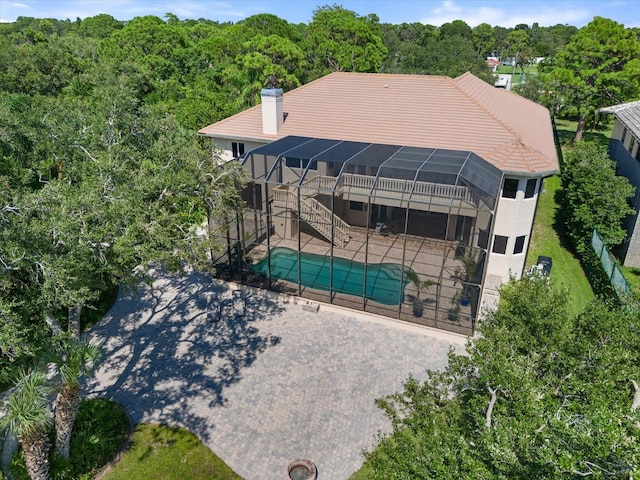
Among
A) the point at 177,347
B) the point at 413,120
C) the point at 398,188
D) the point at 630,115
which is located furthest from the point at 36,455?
the point at 630,115

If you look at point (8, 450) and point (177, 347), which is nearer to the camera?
point (8, 450)

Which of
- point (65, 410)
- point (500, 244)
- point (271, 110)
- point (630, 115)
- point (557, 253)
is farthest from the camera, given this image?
point (630, 115)

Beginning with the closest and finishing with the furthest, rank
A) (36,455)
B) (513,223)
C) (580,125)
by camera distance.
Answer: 1. (36,455)
2. (513,223)
3. (580,125)

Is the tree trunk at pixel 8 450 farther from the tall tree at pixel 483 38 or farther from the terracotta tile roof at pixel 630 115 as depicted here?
the tall tree at pixel 483 38

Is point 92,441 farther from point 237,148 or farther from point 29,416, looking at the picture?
point 237,148

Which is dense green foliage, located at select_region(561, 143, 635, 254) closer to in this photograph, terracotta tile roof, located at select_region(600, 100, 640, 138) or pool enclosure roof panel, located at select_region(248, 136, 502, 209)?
terracotta tile roof, located at select_region(600, 100, 640, 138)

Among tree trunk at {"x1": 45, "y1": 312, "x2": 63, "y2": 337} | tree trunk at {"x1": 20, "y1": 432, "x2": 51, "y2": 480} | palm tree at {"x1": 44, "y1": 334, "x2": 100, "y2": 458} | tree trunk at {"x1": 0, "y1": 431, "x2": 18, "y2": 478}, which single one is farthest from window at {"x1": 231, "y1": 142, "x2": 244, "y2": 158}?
tree trunk at {"x1": 20, "y1": 432, "x2": 51, "y2": 480}

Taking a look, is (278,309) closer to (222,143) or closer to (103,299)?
(103,299)

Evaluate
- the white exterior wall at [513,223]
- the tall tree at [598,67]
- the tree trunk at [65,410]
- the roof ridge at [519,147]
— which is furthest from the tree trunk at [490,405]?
the tall tree at [598,67]
